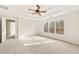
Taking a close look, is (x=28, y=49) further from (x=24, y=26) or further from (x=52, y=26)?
(x=52, y=26)

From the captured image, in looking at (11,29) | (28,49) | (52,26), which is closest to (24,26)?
(11,29)

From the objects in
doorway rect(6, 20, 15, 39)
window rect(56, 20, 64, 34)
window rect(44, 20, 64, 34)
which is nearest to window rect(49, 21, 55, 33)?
window rect(44, 20, 64, 34)

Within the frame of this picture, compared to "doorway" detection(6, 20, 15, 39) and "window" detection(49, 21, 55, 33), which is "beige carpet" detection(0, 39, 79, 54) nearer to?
"doorway" detection(6, 20, 15, 39)

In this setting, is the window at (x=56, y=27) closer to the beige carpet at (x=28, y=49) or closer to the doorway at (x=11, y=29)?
the beige carpet at (x=28, y=49)

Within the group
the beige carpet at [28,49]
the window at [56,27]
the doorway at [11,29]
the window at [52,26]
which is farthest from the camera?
the window at [52,26]

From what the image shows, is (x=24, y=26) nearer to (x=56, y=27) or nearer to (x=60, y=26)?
(x=60, y=26)

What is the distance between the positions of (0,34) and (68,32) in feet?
12.7

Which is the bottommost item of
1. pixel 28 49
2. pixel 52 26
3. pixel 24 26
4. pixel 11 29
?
pixel 28 49

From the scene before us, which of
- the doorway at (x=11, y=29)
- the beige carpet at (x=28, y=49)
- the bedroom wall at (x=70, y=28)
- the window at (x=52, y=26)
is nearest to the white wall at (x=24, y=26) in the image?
the doorway at (x=11, y=29)

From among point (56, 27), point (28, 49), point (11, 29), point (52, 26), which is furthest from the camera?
point (52, 26)

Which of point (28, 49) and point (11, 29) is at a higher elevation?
point (11, 29)

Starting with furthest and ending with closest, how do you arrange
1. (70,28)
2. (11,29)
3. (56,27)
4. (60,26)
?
(56,27), (60,26), (70,28), (11,29)

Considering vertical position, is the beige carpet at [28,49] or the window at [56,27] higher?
the window at [56,27]

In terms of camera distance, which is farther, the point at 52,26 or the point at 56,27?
the point at 52,26
